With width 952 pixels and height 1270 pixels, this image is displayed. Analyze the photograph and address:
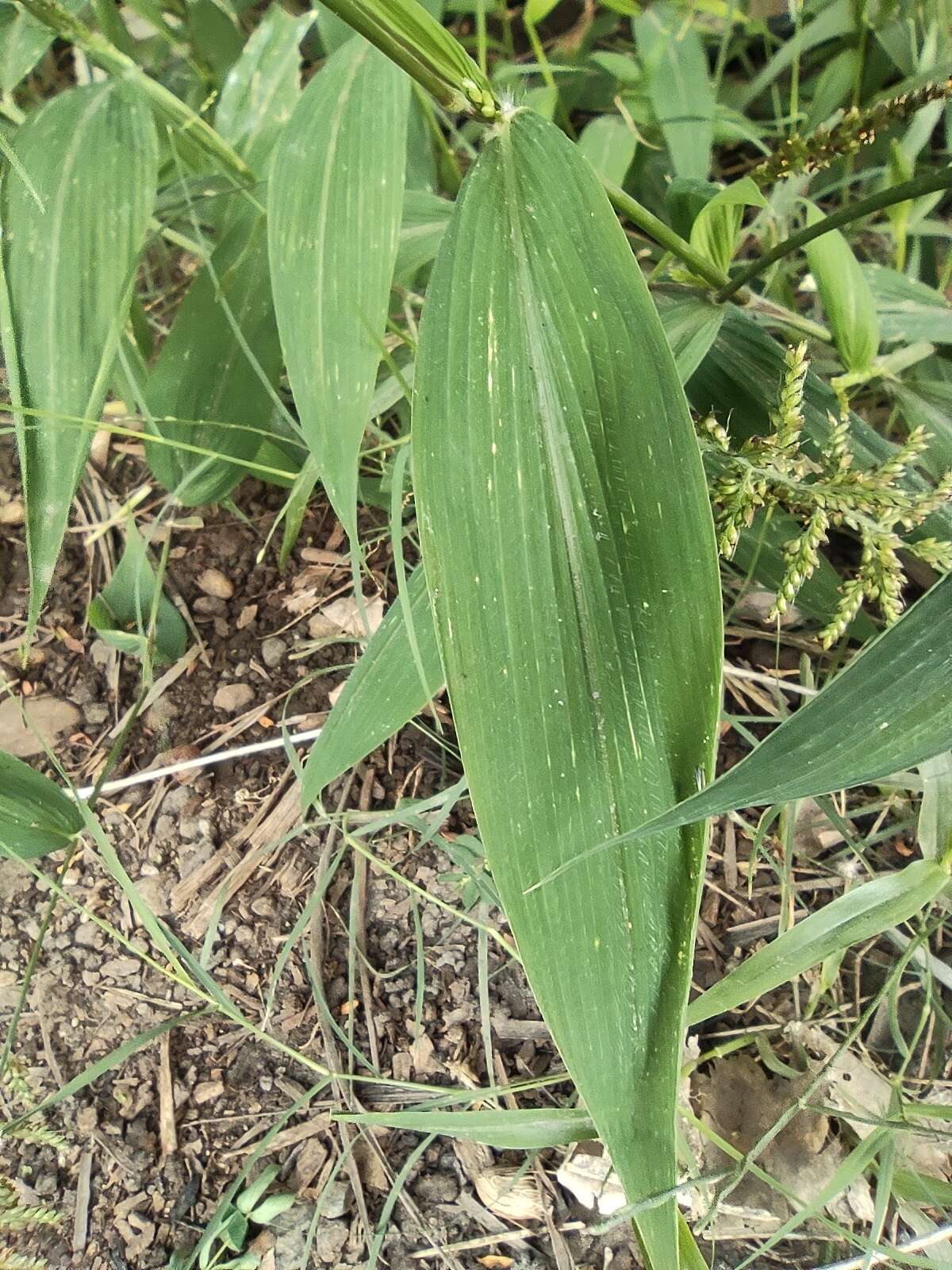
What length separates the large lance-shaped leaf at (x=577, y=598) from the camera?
16.7 inches

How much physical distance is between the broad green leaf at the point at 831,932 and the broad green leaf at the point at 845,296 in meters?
0.42

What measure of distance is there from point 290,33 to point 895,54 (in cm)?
66

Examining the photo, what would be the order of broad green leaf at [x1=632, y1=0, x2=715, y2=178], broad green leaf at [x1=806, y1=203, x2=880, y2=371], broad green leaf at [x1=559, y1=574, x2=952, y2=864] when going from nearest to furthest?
broad green leaf at [x1=559, y1=574, x2=952, y2=864]
broad green leaf at [x1=806, y1=203, x2=880, y2=371]
broad green leaf at [x1=632, y1=0, x2=715, y2=178]

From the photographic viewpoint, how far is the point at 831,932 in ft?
1.86

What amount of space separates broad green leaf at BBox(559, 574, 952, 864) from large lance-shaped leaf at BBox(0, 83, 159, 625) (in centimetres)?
44

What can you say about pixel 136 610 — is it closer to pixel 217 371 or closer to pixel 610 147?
pixel 217 371

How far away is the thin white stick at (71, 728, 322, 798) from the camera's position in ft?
2.56

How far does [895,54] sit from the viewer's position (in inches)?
36.0

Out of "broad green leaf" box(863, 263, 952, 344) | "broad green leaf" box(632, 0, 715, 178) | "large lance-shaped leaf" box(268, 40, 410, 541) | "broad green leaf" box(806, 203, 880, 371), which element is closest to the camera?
"large lance-shaped leaf" box(268, 40, 410, 541)

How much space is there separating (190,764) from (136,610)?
16cm

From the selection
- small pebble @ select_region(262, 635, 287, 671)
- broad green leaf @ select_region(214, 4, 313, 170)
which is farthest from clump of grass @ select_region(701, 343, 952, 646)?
broad green leaf @ select_region(214, 4, 313, 170)

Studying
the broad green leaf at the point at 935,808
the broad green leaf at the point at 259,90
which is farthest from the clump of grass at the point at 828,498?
the broad green leaf at the point at 259,90

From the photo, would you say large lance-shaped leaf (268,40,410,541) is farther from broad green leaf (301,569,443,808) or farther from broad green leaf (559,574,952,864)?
broad green leaf (559,574,952,864)

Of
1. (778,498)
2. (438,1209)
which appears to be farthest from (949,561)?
(438,1209)
